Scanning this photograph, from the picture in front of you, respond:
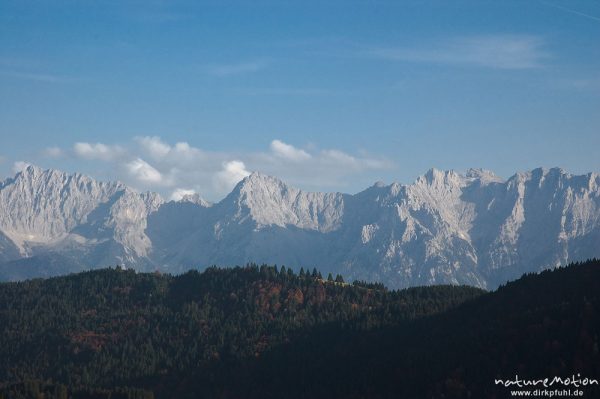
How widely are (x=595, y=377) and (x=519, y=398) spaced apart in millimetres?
17090

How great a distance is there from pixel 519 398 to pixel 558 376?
11.1 meters

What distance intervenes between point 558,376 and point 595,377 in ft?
28.8

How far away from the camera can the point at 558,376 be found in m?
194

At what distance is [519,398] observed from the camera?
190625mm

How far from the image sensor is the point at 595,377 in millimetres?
187875
